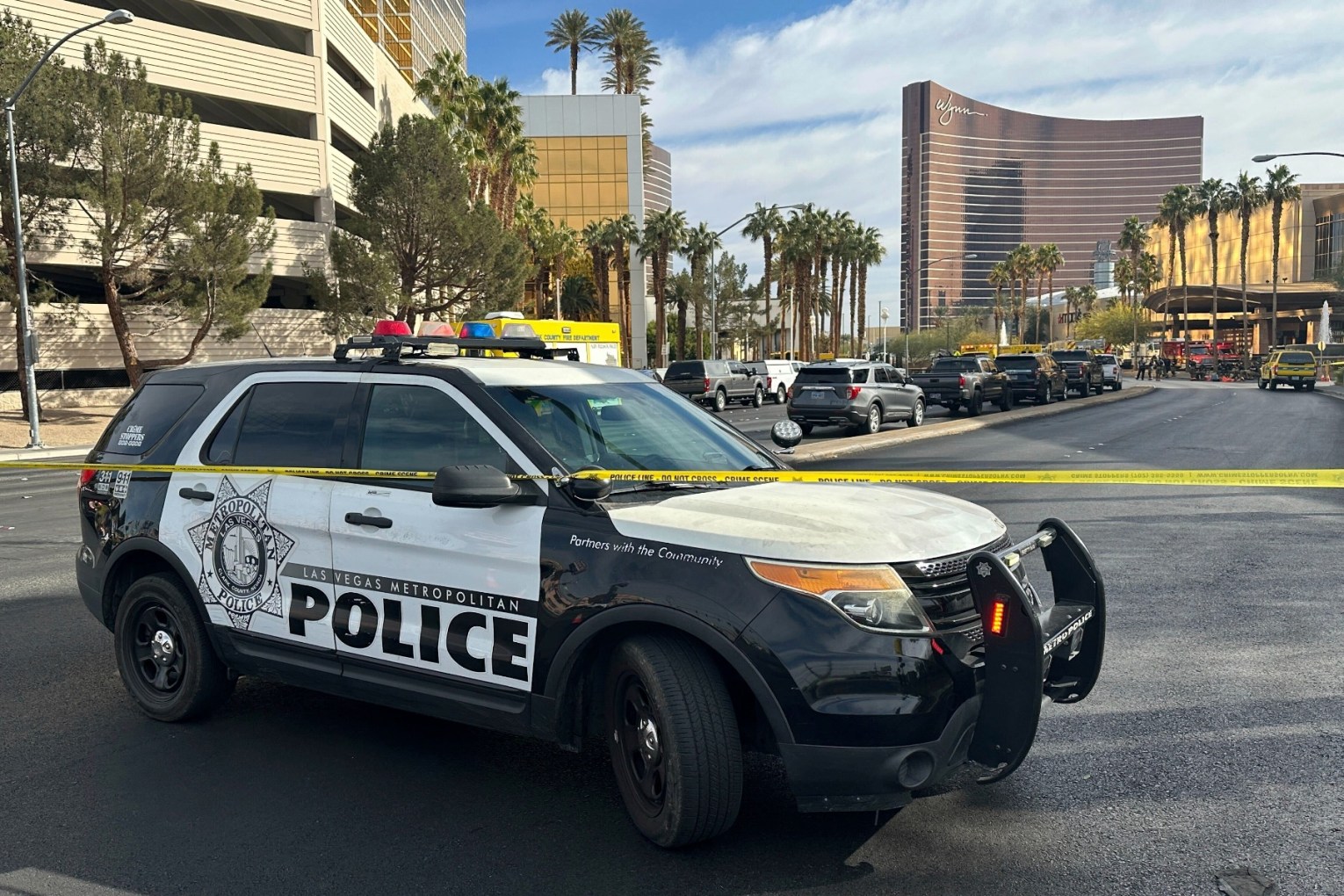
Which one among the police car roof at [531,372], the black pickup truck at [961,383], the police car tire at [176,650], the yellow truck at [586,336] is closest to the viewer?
the police car roof at [531,372]

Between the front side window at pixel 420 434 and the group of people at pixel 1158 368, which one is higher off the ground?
the front side window at pixel 420 434

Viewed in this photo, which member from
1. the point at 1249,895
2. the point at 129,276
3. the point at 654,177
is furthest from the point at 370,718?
the point at 654,177

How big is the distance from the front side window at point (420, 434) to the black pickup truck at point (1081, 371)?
121 ft

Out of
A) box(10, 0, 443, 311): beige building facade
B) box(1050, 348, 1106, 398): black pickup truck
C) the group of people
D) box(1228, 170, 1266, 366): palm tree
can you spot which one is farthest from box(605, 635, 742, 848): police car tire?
box(1228, 170, 1266, 366): palm tree

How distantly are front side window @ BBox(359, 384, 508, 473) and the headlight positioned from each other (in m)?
1.32

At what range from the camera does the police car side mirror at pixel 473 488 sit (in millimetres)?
→ 3730

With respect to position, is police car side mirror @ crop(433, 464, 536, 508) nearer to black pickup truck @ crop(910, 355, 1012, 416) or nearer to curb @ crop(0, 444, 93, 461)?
curb @ crop(0, 444, 93, 461)

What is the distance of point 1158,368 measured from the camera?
77.5 meters

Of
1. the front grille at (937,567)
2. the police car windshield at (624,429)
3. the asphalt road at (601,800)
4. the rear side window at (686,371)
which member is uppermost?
the police car windshield at (624,429)

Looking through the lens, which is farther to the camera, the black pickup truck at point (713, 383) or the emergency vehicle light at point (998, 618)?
the black pickup truck at point (713, 383)

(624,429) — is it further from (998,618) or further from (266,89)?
(266,89)

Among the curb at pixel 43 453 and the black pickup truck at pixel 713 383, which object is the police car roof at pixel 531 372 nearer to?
the curb at pixel 43 453

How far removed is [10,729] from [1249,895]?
202 inches

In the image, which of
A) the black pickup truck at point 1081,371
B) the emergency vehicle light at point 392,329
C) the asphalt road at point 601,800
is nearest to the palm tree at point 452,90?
the black pickup truck at point 1081,371
